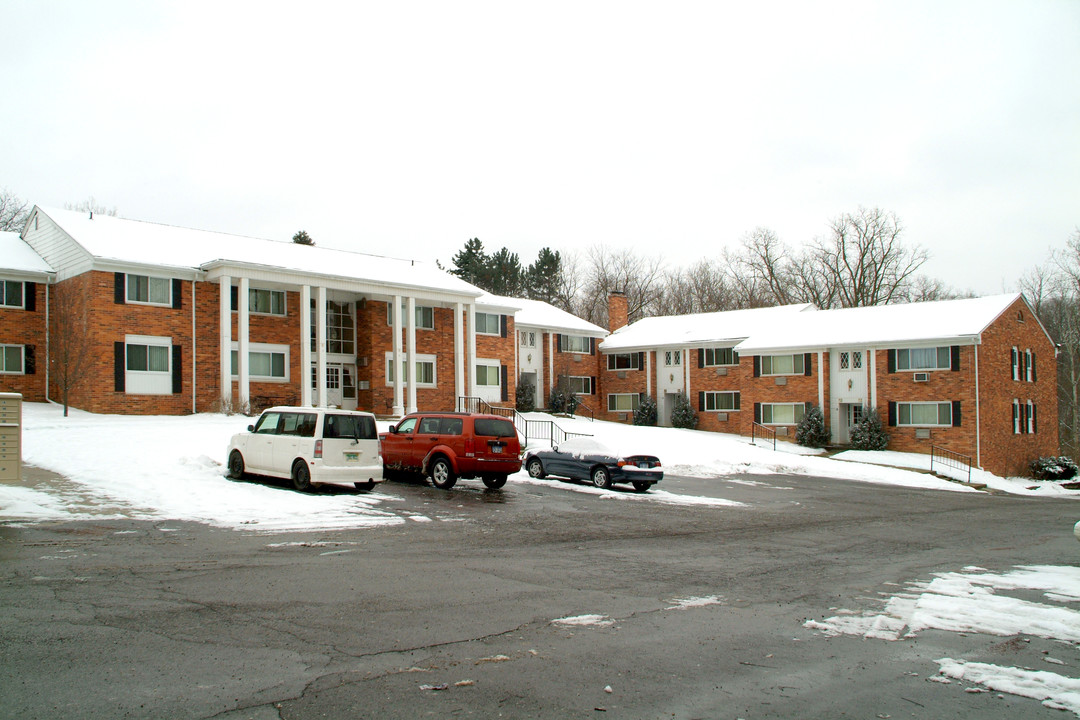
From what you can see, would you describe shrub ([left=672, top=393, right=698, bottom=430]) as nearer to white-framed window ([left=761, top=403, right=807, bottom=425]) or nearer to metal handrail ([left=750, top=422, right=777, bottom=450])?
metal handrail ([left=750, top=422, right=777, bottom=450])

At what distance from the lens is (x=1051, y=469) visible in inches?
1527

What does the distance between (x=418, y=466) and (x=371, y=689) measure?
46.2ft

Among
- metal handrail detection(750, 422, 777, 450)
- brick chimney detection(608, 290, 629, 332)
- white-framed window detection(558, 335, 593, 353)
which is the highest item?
brick chimney detection(608, 290, 629, 332)

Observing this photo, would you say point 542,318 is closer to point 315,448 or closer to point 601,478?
point 601,478

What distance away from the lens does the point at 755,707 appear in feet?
17.3

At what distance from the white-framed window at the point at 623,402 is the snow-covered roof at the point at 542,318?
3975 mm

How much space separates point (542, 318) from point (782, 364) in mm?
14081

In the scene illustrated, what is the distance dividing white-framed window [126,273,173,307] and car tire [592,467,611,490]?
1843 cm

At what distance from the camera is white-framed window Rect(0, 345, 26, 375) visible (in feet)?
97.2

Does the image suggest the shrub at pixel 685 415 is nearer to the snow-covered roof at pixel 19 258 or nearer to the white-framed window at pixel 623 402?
the white-framed window at pixel 623 402

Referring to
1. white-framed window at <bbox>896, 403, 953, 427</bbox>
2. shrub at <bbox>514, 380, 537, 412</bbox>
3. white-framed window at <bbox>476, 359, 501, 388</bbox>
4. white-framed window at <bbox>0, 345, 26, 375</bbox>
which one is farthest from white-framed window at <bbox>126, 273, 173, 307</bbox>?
white-framed window at <bbox>896, 403, 953, 427</bbox>

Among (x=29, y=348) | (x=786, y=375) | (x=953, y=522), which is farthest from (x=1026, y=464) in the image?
(x=29, y=348)

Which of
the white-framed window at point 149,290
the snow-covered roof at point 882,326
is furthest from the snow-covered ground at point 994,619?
the snow-covered roof at point 882,326

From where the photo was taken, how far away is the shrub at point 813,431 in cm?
3919
